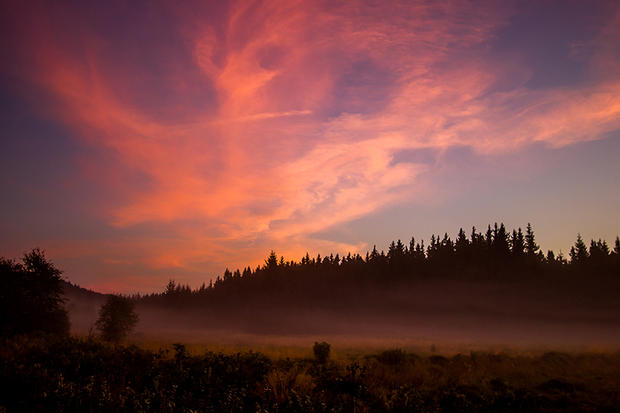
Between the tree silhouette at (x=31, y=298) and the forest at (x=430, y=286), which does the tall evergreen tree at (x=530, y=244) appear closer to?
the forest at (x=430, y=286)

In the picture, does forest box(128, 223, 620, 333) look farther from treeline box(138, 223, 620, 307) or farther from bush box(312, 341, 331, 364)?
bush box(312, 341, 331, 364)

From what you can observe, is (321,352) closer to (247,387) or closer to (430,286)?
(247,387)

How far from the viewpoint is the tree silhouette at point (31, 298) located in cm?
2211

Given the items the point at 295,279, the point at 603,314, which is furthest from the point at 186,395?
the point at 295,279

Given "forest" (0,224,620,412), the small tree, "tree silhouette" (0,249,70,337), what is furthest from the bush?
the small tree

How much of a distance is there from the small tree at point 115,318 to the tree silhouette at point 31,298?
10689 millimetres

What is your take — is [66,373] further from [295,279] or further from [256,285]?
[256,285]

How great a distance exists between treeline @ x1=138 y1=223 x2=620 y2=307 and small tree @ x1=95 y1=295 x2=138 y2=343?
213ft

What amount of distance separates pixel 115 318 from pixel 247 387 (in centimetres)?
3527

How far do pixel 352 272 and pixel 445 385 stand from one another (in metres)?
95.7

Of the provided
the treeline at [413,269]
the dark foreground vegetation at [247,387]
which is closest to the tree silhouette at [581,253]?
the treeline at [413,269]

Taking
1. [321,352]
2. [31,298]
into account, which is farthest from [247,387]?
[31,298]

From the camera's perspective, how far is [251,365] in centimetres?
1198

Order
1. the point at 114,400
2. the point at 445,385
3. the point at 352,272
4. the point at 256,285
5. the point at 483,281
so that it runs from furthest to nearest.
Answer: the point at 256,285 → the point at 352,272 → the point at 483,281 → the point at 445,385 → the point at 114,400
